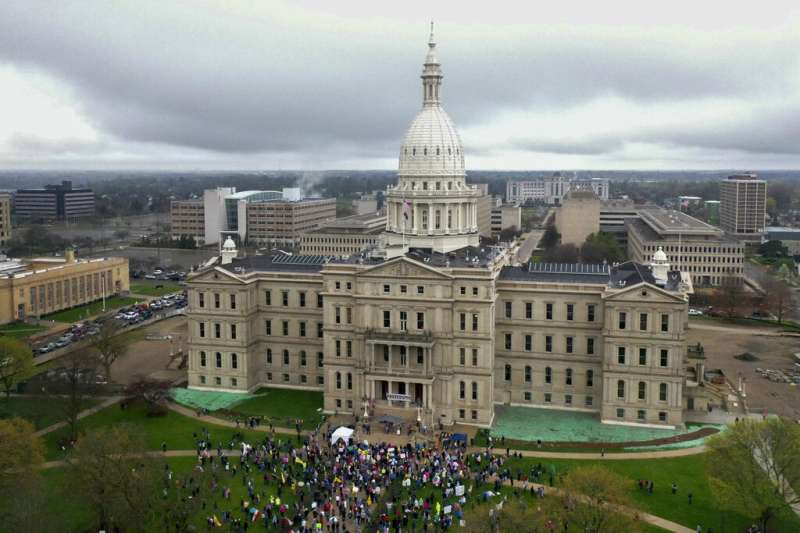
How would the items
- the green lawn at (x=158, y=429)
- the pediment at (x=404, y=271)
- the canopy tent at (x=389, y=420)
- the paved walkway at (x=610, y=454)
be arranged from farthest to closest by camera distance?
the pediment at (x=404, y=271) → the canopy tent at (x=389, y=420) → the green lawn at (x=158, y=429) → the paved walkway at (x=610, y=454)

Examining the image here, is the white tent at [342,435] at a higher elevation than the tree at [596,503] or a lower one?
lower

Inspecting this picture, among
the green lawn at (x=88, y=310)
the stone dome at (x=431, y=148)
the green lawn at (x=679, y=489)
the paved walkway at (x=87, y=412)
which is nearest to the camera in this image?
the green lawn at (x=679, y=489)

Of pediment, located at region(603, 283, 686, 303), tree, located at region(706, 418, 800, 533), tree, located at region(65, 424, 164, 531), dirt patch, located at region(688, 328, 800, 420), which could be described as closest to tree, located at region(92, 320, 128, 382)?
tree, located at region(65, 424, 164, 531)

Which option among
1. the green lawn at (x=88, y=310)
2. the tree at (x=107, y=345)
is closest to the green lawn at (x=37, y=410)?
the tree at (x=107, y=345)

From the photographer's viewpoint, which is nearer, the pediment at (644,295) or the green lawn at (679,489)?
the green lawn at (679,489)

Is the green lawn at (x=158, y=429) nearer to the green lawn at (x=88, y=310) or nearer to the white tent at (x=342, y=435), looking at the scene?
the white tent at (x=342, y=435)

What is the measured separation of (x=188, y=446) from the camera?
72.8m

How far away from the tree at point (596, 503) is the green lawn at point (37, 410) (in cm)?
5099

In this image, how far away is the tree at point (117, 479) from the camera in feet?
169

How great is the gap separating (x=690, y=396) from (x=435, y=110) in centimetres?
4696

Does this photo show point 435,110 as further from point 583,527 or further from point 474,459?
point 583,527

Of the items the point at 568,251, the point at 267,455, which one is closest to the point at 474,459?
the point at 267,455

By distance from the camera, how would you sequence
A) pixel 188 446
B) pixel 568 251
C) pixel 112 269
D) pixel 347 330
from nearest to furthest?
pixel 188 446, pixel 347 330, pixel 112 269, pixel 568 251

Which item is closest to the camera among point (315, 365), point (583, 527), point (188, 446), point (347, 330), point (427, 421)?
point (583, 527)
